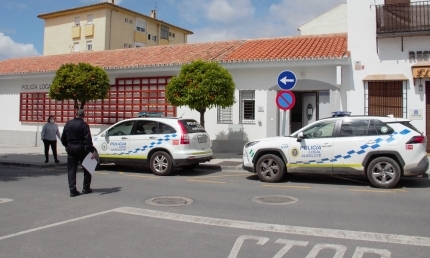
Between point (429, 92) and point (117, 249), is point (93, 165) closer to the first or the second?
point (117, 249)

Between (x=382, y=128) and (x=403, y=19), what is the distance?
6861 mm

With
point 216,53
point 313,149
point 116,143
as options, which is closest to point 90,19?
point 216,53

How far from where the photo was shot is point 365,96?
48.7 ft

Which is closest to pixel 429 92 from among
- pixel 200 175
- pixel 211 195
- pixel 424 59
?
pixel 424 59

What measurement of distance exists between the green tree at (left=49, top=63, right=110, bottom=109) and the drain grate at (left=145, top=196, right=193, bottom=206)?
9237mm

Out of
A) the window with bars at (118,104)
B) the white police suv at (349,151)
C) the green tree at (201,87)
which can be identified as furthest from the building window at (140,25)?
the white police suv at (349,151)

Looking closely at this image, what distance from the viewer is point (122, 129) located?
12.4 metres

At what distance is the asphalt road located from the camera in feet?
16.4

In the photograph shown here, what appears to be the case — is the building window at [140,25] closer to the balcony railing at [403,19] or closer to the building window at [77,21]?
the building window at [77,21]

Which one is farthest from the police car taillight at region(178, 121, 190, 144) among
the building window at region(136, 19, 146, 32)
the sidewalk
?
the building window at region(136, 19, 146, 32)

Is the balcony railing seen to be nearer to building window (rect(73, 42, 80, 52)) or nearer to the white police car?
the white police car

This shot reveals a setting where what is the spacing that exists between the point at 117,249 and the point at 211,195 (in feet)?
11.9

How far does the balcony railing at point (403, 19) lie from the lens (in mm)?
13977

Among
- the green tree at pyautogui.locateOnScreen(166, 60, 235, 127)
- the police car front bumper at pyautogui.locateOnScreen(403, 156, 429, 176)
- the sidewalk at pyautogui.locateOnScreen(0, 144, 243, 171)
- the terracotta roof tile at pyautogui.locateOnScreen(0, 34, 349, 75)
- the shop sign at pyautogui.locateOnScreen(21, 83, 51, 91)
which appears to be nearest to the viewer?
the police car front bumper at pyautogui.locateOnScreen(403, 156, 429, 176)
